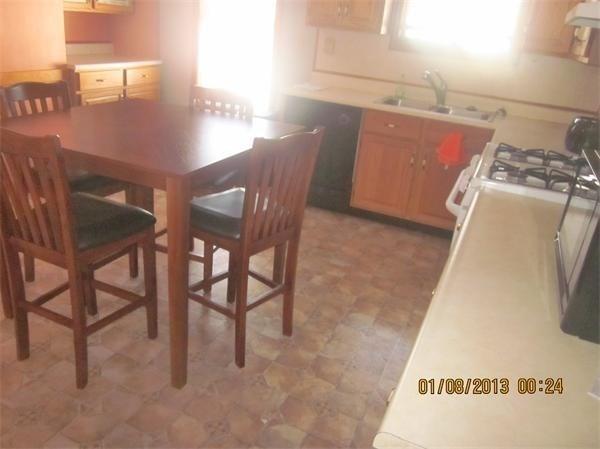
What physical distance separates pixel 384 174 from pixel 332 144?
432 millimetres

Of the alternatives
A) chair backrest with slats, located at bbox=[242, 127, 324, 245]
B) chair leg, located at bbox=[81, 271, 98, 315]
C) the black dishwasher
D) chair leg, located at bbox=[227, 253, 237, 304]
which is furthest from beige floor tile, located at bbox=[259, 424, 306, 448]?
the black dishwasher

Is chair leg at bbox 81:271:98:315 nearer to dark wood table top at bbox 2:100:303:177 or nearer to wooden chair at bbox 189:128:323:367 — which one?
wooden chair at bbox 189:128:323:367

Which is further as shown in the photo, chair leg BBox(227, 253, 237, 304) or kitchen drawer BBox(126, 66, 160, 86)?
kitchen drawer BBox(126, 66, 160, 86)

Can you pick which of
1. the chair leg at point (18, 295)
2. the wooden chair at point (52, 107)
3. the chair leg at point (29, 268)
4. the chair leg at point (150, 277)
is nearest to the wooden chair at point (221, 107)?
the wooden chair at point (52, 107)

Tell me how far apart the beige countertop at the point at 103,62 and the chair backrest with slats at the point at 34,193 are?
7.30 ft

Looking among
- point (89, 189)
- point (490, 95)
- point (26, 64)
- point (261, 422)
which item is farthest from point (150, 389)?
point (490, 95)

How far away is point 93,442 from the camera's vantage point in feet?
5.07

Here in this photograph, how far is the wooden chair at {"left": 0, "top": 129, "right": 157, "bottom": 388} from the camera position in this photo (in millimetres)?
1440

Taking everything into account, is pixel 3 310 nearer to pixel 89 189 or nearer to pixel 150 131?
pixel 89 189

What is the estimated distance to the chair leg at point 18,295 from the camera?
68.7 inches

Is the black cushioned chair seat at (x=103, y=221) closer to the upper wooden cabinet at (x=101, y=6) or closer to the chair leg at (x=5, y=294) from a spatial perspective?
the chair leg at (x=5, y=294)

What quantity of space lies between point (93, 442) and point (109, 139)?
1077mm

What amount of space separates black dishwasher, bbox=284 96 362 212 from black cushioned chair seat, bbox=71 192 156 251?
70.0 inches

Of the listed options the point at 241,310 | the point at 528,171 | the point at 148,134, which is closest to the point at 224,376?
the point at 241,310
